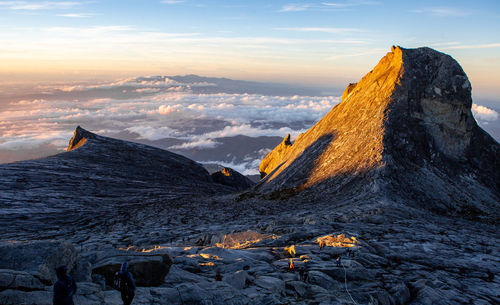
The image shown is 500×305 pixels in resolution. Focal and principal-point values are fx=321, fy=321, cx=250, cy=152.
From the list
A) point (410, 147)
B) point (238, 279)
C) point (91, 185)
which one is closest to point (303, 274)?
point (238, 279)

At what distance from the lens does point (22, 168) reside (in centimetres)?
5672

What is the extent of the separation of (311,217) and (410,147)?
23.3 m

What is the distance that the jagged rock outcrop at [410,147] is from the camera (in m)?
40.4

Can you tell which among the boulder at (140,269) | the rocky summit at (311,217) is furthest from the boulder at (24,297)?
the boulder at (140,269)

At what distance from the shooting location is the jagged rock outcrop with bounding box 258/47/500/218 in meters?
40.4

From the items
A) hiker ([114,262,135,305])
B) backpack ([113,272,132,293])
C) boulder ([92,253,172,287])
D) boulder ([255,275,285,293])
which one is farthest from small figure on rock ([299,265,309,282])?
backpack ([113,272,132,293])

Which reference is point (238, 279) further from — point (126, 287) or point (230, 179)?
point (230, 179)

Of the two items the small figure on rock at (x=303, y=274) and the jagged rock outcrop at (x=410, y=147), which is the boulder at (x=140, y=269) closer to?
the small figure on rock at (x=303, y=274)

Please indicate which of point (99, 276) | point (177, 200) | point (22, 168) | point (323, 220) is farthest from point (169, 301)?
point (22, 168)

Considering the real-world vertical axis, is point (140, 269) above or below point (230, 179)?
above

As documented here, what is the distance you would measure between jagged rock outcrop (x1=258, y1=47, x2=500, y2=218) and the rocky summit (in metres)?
0.23

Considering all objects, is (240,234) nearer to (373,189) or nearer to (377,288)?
(377,288)

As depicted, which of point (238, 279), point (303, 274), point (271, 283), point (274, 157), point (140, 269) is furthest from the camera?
point (274, 157)

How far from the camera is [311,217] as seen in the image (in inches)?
1256
